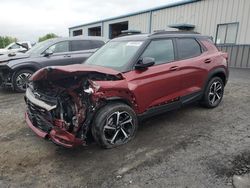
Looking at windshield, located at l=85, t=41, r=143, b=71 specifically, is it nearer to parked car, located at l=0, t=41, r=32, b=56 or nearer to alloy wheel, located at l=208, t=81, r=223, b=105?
alloy wheel, located at l=208, t=81, r=223, b=105

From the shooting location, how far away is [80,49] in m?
8.91

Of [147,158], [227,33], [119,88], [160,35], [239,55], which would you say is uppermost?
[227,33]

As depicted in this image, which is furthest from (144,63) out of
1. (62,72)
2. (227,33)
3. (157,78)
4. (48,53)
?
(227,33)

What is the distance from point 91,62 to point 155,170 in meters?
2.53

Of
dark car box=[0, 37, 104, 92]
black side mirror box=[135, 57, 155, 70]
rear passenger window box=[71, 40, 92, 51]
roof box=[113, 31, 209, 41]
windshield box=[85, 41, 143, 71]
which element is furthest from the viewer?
rear passenger window box=[71, 40, 92, 51]

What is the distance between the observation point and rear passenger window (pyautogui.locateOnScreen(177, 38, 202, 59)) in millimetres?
4906

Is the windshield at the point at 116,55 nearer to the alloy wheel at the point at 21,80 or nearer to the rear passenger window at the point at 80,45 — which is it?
the alloy wheel at the point at 21,80

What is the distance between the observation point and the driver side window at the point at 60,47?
8.37m

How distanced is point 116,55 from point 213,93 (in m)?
2.52

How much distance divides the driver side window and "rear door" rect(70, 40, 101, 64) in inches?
6.9

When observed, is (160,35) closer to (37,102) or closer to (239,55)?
(37,102)

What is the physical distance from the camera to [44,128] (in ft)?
12.1

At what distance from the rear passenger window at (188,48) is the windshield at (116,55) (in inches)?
36.9

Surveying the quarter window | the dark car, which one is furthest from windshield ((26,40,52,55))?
the quarter window
